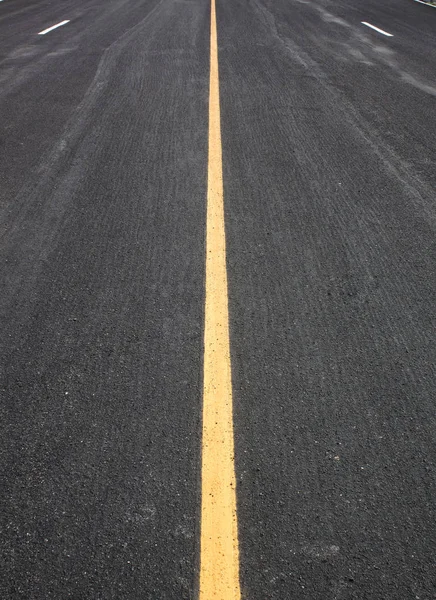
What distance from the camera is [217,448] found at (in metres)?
3.01

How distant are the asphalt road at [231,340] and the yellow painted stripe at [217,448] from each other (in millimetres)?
48

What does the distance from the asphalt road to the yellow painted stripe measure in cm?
5

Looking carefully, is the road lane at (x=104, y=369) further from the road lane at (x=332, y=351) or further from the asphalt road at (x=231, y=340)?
the road lane at (x=332, y=351)

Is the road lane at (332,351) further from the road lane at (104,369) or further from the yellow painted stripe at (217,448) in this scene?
the road lane at (104,369)

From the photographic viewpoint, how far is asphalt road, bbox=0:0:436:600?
255 centimetres

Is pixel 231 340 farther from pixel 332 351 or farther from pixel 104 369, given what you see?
pixel 104 369

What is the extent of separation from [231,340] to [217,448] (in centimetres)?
87

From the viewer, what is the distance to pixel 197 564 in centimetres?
250

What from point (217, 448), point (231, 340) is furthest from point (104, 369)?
point (217, 448)

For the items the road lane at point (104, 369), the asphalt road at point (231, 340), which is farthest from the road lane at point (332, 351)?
the road lane at point (104, 369)

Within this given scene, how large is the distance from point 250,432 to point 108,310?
4.58 feet

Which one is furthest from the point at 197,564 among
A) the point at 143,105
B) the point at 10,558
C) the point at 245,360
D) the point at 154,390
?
the point at 143,105

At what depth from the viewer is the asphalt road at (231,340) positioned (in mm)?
2547

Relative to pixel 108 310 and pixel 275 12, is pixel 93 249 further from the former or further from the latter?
pixel 275 12
